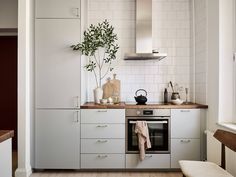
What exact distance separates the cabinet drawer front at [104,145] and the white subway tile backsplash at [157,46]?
0.83 meters

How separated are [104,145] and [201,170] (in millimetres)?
1405

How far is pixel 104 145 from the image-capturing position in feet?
10.6

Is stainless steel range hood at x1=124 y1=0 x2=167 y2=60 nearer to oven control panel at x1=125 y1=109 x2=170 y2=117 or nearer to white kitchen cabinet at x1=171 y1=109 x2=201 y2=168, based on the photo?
oven control panel at x1=125 y1=109 x2=170 y2=117

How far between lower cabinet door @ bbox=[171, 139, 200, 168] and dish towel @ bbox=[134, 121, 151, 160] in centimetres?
37

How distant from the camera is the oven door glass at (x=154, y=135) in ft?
10.7

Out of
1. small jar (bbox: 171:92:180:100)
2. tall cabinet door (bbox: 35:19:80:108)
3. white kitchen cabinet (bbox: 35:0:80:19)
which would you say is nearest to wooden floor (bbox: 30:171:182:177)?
tall cabinet door (bbox: 35:19:80:108)

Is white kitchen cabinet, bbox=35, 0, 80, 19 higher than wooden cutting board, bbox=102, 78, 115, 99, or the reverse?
white kitchen cabinet, bbox=35, 0, 80, 19

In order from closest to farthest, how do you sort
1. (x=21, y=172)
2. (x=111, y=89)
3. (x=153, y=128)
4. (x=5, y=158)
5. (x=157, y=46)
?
(x=5, y=158), (x=21, y=172), (x=153, y=128), (x=111, y=89), (x=157, y=46)

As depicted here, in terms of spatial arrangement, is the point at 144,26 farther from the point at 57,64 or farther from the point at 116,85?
the point at 57,64

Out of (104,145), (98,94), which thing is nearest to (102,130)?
(104,145)

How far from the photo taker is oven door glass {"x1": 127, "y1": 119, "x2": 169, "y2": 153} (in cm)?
325

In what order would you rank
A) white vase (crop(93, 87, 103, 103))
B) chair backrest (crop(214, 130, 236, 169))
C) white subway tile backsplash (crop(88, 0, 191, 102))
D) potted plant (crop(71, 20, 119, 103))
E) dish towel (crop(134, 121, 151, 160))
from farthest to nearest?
1. white subway tile backsplash (crop(88, 0, 191, 102))
2. white vase (crop(93, 87, 103, 103))
3. potted plant (crop(71, 20, 119, 103))
4. dish towel (crop(134, 121, 151, 160))
5. chair backrest (crop(214, 130, 236, 169))

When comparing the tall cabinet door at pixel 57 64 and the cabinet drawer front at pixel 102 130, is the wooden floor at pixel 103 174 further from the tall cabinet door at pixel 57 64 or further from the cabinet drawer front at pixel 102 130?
the tall cabinet door at pixel 57 64

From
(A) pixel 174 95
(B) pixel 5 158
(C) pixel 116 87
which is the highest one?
(C) pixel 116 87
